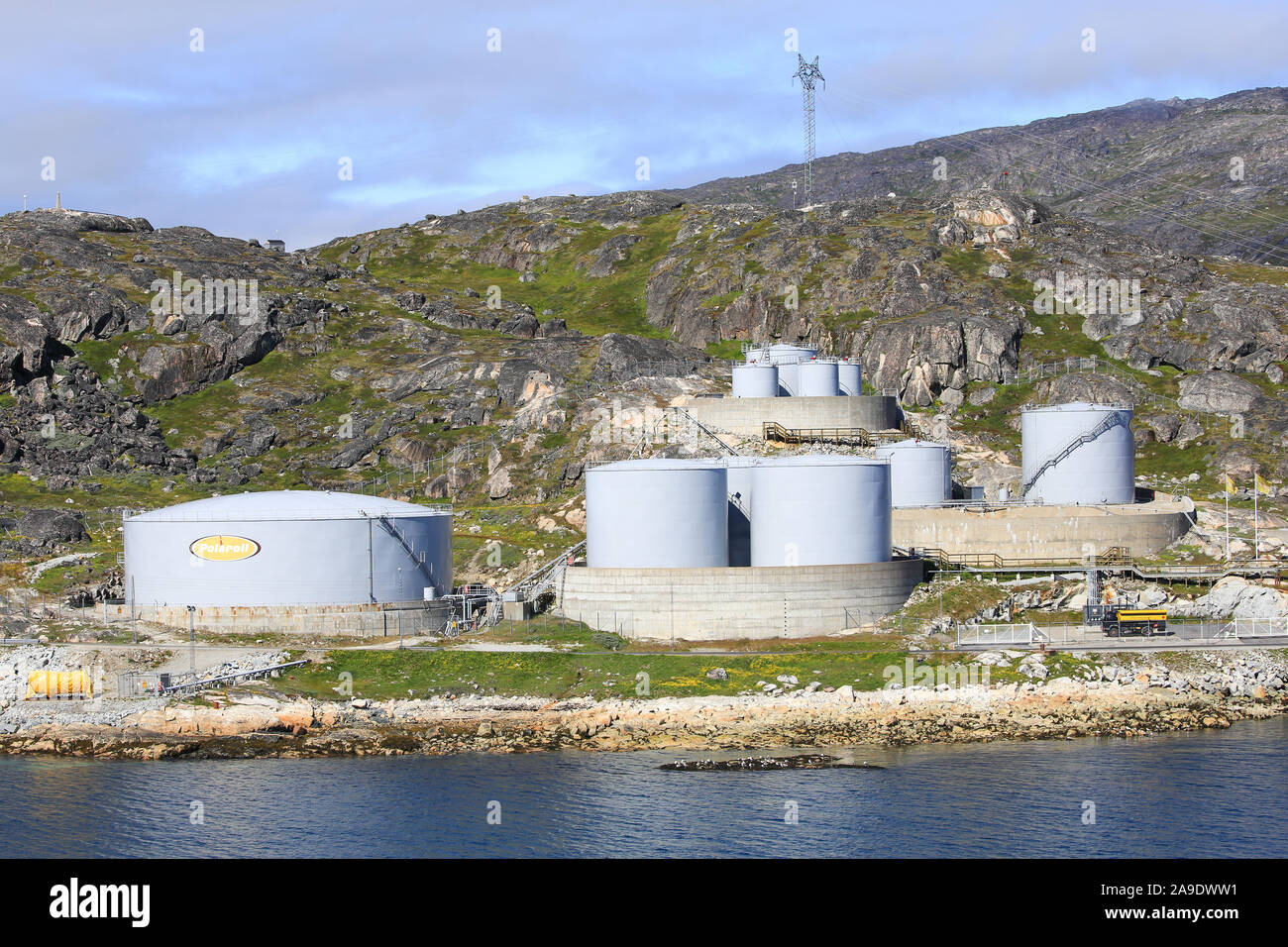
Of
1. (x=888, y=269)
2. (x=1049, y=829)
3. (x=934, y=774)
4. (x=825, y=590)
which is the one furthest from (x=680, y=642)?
(x=888, y=269)

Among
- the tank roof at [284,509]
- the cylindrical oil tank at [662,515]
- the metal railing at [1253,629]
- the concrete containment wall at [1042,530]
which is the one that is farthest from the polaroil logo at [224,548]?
the metal railing at [1253,629]

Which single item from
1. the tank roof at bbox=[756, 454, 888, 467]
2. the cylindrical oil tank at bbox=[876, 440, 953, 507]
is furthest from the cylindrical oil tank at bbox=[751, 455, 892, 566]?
the cylindrical oil tank at bbox=[876, 440, 953, 507]

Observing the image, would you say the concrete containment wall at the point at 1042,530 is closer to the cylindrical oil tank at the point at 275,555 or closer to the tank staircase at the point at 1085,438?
the tank staircase at the point at 1085,438

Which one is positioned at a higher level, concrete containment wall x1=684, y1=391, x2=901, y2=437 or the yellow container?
concrete containment wall x1=684, y1=391, x2=901, y2=437

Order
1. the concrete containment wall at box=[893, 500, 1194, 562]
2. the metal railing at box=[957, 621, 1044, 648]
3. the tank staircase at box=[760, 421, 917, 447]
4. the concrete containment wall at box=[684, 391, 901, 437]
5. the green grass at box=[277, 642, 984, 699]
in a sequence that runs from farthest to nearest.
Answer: the concrete containment wall at box=[684, 391, 901, 437]
the tank staircase at box=[760, 421, 917, 447]
the concrete containment wall at box=[893, 500, 1194, 562]
the metal railing at box=[957, 621, 1044, 648]
the green grass at box=[277, 642, 984, 699]

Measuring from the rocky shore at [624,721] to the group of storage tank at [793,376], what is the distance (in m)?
56.6

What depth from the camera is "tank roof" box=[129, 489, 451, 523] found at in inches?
3238

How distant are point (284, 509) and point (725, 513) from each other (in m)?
27.4

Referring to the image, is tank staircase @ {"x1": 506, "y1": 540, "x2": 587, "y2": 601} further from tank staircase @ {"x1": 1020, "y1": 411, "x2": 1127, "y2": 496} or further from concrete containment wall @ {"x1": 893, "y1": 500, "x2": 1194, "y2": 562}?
tank staircase @ {"x1": 1020, "y1": 411, "x2": 1127, "y2": 496}

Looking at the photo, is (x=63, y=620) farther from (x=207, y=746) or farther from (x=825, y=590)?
(x=825, y=590)

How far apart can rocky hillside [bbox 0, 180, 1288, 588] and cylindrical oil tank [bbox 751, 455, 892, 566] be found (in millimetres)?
25139

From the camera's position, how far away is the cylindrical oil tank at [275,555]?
8088 cm

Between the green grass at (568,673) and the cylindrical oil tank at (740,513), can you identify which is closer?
the green grass at (568,673)

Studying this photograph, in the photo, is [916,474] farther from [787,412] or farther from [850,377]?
[850,377]
